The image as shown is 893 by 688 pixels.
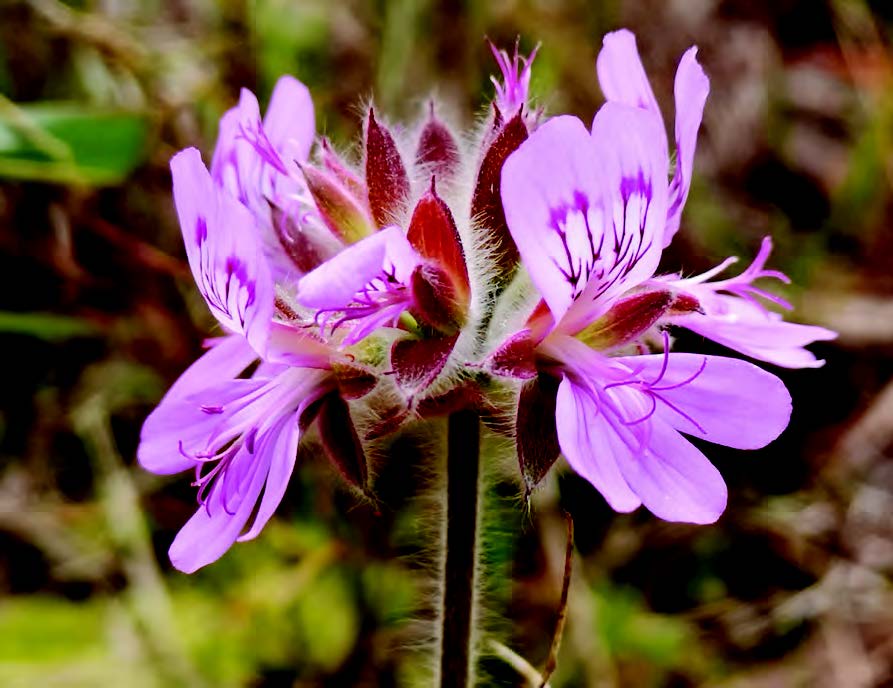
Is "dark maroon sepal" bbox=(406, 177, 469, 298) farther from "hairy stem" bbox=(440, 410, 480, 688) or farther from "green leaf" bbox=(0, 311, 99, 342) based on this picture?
"green leaf" bbox=(0, 311, 99, 342)

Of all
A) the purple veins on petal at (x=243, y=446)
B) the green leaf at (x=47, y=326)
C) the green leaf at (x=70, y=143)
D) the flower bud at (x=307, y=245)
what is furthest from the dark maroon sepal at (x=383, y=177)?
the green leaf at (x=47, y=326)

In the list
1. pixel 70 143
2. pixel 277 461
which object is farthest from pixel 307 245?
pixel 70 143

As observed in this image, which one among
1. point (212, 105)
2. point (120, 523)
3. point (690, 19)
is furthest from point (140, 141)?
point (690, 19)

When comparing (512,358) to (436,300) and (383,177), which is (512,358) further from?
(383,177)

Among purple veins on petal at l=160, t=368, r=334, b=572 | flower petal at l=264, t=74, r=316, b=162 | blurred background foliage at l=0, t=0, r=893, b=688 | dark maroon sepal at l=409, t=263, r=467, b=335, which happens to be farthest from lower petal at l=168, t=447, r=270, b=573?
blurred background foliage at l=0, t=0, r=893, b=688

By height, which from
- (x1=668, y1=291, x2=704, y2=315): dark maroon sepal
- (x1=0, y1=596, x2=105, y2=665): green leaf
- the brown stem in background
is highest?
(x1=668, y1=291, x2=704, y2=315): dark maroon sepal

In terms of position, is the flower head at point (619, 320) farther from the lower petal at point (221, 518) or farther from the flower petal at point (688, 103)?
the lower petal at point (221, 518)
